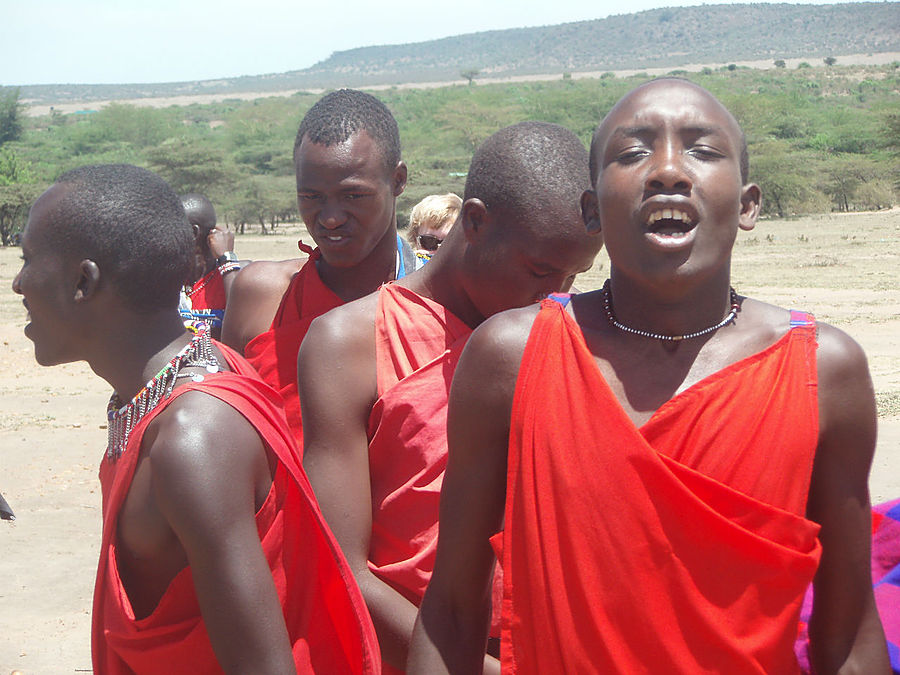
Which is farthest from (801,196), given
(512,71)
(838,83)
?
(512,71)

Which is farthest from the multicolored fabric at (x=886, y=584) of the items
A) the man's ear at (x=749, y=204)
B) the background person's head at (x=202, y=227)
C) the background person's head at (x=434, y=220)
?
the background person's head at (x=202, y=227)

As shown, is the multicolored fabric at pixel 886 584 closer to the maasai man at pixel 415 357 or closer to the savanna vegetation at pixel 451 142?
the maasai man at pixel 415 357

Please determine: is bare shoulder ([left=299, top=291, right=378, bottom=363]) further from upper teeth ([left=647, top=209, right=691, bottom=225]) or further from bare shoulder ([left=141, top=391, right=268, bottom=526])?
upper teeth ([left=647, top=209, right=691, bottom=225])

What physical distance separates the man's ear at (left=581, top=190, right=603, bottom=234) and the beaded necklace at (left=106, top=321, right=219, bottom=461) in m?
0.68

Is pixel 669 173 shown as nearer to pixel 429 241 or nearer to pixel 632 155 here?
pixel 632 155

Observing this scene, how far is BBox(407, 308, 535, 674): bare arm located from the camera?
64.3 inches

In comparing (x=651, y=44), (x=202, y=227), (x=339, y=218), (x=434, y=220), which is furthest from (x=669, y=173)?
(x=651, y=44)

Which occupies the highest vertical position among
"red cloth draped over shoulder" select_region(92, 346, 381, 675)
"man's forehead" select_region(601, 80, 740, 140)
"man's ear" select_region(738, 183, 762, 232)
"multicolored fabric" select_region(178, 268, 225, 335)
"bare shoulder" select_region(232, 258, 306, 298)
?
"man's forehead" select_region(601, 80, 740, 140)

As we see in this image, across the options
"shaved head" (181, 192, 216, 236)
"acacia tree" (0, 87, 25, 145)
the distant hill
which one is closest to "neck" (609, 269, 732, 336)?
A: "shaved head" (181, 192, 216, 236)

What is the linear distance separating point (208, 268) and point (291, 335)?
303 centimetres

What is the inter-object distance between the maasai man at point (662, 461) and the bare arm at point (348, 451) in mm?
405

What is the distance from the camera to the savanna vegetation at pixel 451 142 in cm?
2853

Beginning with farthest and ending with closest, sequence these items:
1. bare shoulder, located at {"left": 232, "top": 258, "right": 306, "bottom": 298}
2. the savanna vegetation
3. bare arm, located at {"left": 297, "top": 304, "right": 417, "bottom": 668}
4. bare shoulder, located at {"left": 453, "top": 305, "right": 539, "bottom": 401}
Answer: the savanna vegetation, bare shoulder, located at {"left": 232, "top": 258, "right": 306, "bottom": 298}, bare arm, located at {"left": 297, "top": 304, "right": 417, "bottom": 668}, bare shoulder, located at {"left": 453, "top": 305, "right": 539, "bottom": 401}

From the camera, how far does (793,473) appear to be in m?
1.53
